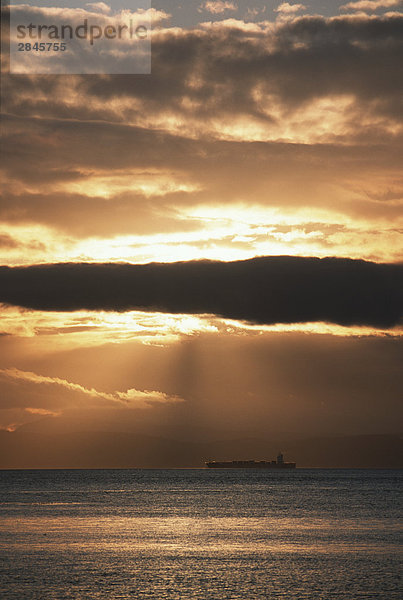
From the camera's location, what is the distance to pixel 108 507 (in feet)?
517

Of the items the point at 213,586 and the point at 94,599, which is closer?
the point at 94,599

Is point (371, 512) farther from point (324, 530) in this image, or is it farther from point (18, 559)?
point (18, 559)

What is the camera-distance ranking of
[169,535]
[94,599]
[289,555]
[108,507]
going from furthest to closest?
[108,507] → [169,535] → [289,555] → [94,599]

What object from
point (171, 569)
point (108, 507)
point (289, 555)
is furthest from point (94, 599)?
point (108, 507)

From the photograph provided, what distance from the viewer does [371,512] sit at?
138125 millimetres

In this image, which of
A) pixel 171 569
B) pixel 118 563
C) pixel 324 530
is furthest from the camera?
pixel 324 530

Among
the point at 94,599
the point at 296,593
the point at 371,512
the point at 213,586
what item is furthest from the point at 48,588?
the point at 371,512

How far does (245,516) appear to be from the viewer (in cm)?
13112

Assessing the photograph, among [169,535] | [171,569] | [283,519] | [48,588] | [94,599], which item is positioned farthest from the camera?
[283,519]

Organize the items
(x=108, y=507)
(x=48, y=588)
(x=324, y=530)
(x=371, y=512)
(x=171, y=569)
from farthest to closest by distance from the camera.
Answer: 1. (x=108, y=507)
2. (x=371, y=512)
3. (x=324, y=530)
4. (x=171, y=569)
5. (x=48, y=588)

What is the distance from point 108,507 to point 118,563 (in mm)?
90894

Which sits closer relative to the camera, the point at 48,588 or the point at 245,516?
the point at 48,588

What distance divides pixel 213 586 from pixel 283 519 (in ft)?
227

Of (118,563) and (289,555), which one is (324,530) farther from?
(118,563)
